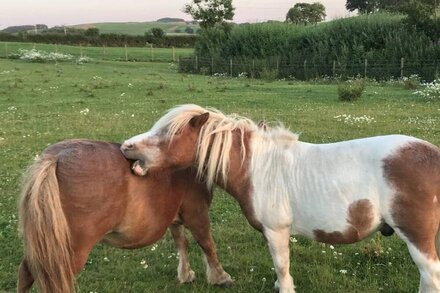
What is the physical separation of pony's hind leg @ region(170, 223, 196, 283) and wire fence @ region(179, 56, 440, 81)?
86.4 ft

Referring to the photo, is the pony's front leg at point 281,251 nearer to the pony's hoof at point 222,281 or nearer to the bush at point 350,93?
the pony's hoof at point 222,281

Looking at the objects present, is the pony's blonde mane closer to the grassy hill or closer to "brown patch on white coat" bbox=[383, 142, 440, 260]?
"brown patch on white coat" bbox=[383, 142, 440, 260]

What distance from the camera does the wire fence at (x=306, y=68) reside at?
31.2 metres

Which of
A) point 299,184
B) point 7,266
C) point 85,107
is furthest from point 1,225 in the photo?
point 85,107

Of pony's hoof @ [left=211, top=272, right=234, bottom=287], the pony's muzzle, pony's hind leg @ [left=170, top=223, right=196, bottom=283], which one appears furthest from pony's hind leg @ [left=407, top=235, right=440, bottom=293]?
the pony's muzzle

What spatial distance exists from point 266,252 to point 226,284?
1.00 m

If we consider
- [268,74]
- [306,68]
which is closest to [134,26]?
[306,68]

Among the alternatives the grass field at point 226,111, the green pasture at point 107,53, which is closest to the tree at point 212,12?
the green pasture at point 107,53

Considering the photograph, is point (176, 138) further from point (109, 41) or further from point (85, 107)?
point (109, 41)

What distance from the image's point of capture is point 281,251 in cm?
481

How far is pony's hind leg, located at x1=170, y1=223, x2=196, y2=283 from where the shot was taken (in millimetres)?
5676

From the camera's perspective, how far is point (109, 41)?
225 ft

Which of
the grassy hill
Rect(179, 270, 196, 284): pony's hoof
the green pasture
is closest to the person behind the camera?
Rect(179, 270, 196, 284): pony's hoof

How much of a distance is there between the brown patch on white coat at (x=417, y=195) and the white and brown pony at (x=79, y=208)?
2113mm
